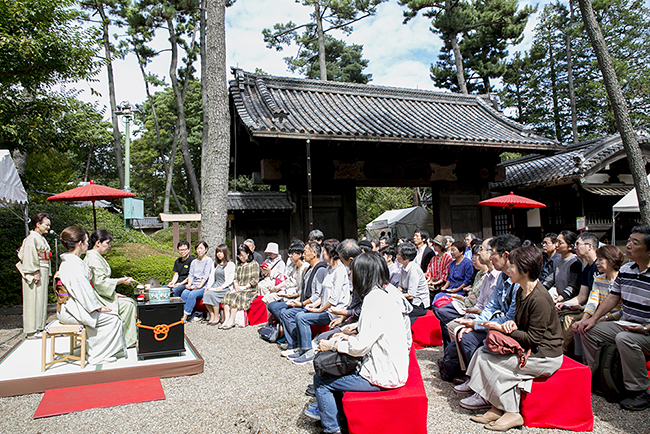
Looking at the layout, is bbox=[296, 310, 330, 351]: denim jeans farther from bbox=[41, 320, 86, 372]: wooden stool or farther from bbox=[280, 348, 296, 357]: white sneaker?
bbox=[41, 320, 86, 372]: wooden stool

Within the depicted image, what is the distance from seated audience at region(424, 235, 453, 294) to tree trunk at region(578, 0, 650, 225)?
3.61 meters

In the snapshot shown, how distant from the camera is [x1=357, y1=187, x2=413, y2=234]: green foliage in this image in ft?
80.8

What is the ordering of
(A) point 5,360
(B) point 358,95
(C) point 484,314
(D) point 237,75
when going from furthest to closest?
(B) point 358,95, (D) point 237,75, (A) point 5,360, (C) point 484,314

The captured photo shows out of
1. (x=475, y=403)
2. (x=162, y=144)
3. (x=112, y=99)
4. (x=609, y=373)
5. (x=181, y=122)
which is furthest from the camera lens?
(x=162, y=144)

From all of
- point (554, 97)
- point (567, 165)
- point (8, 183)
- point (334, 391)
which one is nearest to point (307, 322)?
point (334, 391)

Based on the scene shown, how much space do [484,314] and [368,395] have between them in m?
1.61

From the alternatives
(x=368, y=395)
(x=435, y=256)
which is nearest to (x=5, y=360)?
(x=368, y=395)

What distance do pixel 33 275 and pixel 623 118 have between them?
10.3 meters

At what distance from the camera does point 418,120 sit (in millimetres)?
11586

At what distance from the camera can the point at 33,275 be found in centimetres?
649

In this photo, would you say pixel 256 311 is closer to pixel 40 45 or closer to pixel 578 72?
pixel 40 45

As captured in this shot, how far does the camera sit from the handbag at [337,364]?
2951mm

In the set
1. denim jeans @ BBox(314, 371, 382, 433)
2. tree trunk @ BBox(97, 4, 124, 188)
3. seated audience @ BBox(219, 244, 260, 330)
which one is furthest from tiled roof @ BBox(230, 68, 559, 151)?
tree trunk @ BBox(97, 4, 124, 188)

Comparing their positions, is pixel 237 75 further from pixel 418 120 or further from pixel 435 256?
pixel 435 256
